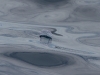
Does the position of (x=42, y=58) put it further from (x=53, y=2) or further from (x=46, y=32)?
(x=53, y=2)

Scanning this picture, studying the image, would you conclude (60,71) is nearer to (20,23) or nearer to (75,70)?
(75,70)

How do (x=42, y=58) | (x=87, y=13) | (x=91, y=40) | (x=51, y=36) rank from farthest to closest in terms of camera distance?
(x=87, y=13) → (x=91, y=40) → (x=51, y=36) → (x=42, y=58)

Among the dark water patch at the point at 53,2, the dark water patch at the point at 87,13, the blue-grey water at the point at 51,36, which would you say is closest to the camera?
the blue-grey water at the point at 51,36

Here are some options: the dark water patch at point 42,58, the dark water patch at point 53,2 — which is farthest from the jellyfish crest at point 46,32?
the dark water patch at point 53,2

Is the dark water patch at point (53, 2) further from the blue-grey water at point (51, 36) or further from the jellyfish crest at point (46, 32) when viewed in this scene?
the jellyfish crest at point (46, 32)

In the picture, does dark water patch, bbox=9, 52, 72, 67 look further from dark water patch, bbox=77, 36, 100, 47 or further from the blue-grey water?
dark water patch, bbox=77, 36, 100, 47

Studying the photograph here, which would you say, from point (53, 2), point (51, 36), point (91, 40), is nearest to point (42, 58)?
point (51, 36)

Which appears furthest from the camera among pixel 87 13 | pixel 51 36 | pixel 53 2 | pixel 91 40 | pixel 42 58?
pixel 53 2

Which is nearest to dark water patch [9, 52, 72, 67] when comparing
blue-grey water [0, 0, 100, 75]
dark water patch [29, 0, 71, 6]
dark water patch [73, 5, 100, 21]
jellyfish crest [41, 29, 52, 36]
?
blue-grey water [0, 0, 100, 75]
